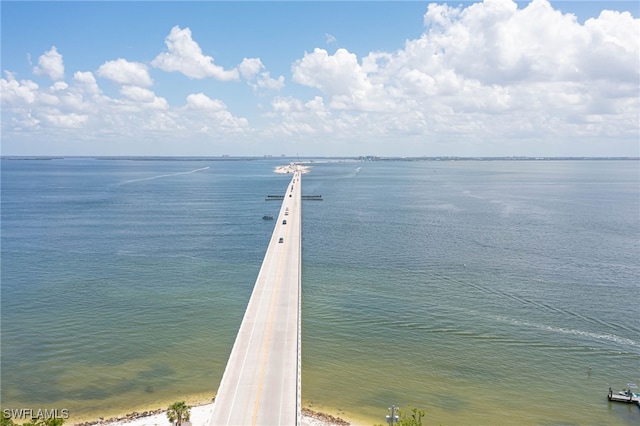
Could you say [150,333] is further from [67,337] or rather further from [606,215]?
[606,215]

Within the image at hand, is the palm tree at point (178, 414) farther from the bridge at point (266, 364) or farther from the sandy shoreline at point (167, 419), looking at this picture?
the bridge at point (266, 364)

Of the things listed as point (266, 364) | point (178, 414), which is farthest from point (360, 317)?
point (178, 414)

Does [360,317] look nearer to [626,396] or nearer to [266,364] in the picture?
[266,364]

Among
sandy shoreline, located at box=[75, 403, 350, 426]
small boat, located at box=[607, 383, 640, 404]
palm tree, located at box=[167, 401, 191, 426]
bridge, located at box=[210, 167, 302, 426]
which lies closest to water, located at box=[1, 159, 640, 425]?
small boat, located at box=[607, 383, 640, 404]

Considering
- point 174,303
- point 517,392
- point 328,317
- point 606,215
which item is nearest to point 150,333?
point 174,303

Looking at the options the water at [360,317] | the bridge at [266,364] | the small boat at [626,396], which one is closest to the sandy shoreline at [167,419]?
the water at [360,317]

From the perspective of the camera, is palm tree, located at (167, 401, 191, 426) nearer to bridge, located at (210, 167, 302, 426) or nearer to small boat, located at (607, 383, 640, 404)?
bridge, located at (210, 167, 302, 426)
